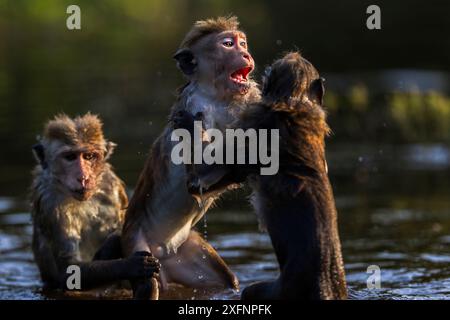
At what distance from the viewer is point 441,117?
54.7 feet

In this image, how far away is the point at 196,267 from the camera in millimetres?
9383

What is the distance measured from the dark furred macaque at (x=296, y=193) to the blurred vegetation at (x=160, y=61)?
766 cm

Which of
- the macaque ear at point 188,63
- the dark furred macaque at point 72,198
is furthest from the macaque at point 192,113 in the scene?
the dark furred macaque at point 72,198

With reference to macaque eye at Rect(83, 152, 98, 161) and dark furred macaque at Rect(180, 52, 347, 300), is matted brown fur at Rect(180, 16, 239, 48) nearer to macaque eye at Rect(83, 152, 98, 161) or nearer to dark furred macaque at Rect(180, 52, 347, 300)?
dark furred macaque at Rect(180, 52, 347, 300)

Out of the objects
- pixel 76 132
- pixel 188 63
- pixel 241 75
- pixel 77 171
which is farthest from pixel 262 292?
pixel 76 132

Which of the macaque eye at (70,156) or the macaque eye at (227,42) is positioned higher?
the macaque eye at (227,42)

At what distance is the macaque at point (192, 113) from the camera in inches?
343

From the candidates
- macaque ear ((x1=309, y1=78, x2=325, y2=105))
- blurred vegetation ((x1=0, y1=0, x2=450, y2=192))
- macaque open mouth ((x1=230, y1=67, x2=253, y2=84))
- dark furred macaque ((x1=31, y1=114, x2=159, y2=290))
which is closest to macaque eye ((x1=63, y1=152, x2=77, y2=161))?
dark furred macaque ((x1=31, y1=114, x2=159, y2=290))

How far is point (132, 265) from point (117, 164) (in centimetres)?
759

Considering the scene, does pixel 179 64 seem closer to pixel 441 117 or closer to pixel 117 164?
pixel 117 164

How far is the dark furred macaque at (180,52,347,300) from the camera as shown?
7.32m

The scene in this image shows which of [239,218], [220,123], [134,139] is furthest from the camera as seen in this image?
[134,139]

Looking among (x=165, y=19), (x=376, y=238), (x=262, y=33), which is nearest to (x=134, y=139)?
(x=376, y=238)

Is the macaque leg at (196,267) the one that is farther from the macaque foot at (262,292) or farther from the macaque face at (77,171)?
the macaque foot at (262,292)
